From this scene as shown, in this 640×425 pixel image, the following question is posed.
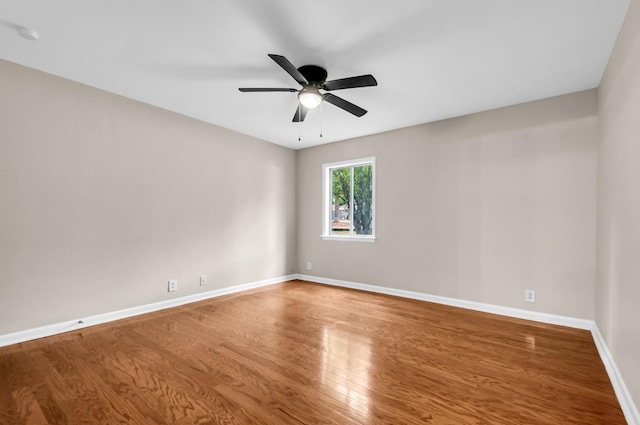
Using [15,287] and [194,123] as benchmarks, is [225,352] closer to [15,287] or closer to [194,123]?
[15,287]

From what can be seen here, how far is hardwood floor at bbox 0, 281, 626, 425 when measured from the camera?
5.49 feet

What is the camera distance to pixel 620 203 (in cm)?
205

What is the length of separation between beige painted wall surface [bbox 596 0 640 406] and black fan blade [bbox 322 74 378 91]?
5.15 feet

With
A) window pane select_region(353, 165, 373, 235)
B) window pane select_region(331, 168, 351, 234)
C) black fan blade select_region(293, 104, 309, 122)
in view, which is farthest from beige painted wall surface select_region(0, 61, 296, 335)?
window pane select_region(353, 165, 373, 235)

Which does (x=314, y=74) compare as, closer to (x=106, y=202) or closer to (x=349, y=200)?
(x=106, y=202)

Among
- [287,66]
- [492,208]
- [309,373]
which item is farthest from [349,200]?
[309,373]

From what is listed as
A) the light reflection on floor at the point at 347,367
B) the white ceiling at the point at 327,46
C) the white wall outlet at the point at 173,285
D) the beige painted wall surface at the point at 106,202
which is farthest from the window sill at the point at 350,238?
Answer: the white wall outlet at the point at 173,285

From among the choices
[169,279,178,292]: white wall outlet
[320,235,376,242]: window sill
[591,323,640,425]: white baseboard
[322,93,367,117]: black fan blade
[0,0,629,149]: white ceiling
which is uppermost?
[0,0,629,149]: white ceiling

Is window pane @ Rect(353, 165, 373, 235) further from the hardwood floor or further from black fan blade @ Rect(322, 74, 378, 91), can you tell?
black fan blade @ Rect(322, 74, 378, 91)

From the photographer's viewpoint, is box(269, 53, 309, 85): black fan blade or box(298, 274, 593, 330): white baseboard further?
box(298, 274, 593, 330): white baseboard

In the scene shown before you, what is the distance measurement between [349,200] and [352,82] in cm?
285

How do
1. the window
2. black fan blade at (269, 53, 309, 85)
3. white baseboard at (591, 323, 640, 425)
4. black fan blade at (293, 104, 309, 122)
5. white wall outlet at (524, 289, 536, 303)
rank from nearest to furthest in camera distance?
white baseboard at (591, 323, 640, 425) → black fan blade at (269, 53, 309, 85) → black fan blade at (293, 104, 309, 122) → white wall outlet at (524, 289, 536, 303) → the window

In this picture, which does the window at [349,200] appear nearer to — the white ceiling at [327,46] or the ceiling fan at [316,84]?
the white ceiling at [327,46]

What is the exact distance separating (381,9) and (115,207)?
322 cm
